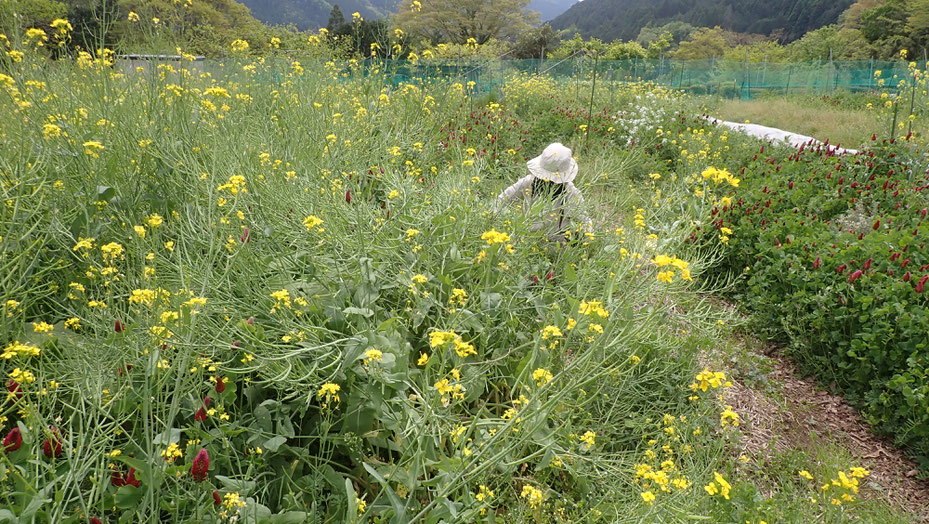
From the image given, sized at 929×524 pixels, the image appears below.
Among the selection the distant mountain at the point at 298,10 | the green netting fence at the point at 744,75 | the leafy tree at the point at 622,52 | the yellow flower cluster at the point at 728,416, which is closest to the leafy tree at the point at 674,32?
the leafy tree at the point at 622,52

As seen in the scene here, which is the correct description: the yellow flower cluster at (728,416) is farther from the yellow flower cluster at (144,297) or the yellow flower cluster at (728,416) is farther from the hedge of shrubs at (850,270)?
the yellow flower cluster at (144,297)

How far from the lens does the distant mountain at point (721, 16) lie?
5406 cm

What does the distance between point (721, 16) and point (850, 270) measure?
79062 millimetres

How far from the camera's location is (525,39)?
38281 millimetres

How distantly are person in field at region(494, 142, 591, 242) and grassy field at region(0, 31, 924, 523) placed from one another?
14cm

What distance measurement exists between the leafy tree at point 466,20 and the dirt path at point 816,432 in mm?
43164

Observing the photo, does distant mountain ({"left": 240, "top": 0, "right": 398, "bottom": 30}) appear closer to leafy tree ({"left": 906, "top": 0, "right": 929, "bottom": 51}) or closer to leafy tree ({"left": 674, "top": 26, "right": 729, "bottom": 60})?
leafy tree ({"left": 674, "top": 26, "right": 729, "bottom": 60})

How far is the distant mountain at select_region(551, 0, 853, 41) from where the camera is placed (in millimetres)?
54062

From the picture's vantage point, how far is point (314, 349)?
64.3 inches

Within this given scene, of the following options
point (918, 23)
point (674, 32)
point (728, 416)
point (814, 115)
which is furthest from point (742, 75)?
point (674, 32)

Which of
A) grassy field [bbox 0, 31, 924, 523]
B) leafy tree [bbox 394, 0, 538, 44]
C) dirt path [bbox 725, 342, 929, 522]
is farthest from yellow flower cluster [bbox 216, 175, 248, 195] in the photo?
leafy tree [bbox 394, 0, 538, 44]

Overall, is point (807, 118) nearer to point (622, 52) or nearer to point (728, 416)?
point (728, 416)

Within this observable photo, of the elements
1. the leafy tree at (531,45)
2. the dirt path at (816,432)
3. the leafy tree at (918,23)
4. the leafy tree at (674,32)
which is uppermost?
the leafy tree at (674,32)

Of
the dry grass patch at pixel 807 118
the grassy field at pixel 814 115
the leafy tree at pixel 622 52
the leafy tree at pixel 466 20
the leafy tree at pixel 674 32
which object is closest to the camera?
the dry grass patch at pixel 807 118
